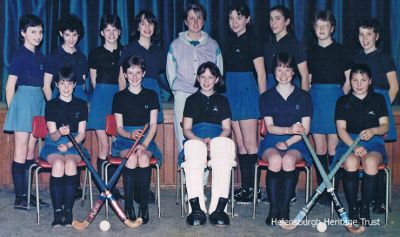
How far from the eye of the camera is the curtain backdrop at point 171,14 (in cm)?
606

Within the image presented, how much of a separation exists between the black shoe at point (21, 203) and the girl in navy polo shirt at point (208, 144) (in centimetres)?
125

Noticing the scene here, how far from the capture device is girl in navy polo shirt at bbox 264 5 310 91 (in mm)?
5160

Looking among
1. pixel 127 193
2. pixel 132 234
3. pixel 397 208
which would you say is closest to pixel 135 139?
pixel 127 193

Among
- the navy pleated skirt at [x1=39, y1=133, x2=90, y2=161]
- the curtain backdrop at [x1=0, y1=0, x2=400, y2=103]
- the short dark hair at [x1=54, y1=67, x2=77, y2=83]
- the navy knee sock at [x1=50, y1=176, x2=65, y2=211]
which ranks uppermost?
the curtain backdrop at [x1=0, y1=0, x2=400, y2=103]

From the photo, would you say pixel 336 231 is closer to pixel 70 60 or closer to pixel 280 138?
pixel 280 138

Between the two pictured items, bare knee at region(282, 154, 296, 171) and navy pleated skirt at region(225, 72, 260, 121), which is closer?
bare knee at region(282, 154, 296, 171)

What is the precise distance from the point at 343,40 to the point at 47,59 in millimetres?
2500

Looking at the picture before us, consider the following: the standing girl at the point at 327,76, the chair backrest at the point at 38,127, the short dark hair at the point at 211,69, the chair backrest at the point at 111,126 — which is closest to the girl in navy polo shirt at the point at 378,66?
the standing girl at the point at 327,76

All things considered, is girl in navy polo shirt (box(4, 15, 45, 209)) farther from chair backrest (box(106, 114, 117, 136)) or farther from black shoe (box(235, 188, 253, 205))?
black shoe (box(235, 188, 253, 205))

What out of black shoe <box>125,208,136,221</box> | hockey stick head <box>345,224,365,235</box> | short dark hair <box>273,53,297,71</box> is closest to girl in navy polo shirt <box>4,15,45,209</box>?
black shoe <box>125,208,136,221</box>

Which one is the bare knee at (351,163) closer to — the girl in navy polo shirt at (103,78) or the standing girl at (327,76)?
the standing girl at (327,76)

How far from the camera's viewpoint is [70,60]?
5.27 meters

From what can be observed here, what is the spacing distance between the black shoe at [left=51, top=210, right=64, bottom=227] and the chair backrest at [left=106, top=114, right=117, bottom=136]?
639 mm

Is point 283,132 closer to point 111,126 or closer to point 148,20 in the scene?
point 111,126
